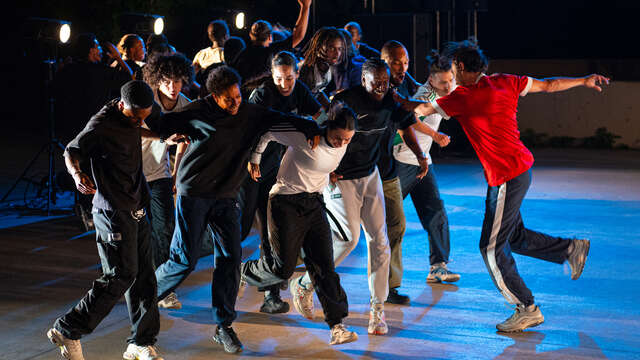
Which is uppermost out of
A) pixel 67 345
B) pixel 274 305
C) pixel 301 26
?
pixel 301 26

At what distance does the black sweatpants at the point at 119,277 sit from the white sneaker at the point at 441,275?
2.72 m

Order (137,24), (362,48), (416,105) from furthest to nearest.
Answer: (137,24)
(362,48)
(416,105)

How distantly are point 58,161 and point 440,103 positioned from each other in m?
10.5

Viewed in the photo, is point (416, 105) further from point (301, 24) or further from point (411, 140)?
point (301, 24)

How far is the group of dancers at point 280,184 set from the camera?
186 inches

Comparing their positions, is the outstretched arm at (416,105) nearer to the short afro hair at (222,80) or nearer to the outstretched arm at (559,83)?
the outstretched arm at (559,83)

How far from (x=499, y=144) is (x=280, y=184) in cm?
148

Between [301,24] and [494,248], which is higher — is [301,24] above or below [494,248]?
above

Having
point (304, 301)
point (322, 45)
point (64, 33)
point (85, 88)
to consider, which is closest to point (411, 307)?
point (304, 301)

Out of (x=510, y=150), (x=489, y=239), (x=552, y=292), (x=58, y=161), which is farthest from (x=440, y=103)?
(x=58, y=161)

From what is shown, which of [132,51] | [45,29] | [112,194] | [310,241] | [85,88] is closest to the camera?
[112,194]

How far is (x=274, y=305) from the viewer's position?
6.00 metres

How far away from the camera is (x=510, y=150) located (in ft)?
18.1

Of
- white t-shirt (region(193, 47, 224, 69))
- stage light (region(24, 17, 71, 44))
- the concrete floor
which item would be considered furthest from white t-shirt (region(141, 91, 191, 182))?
stage light (region(24, 17, 71, 44))
